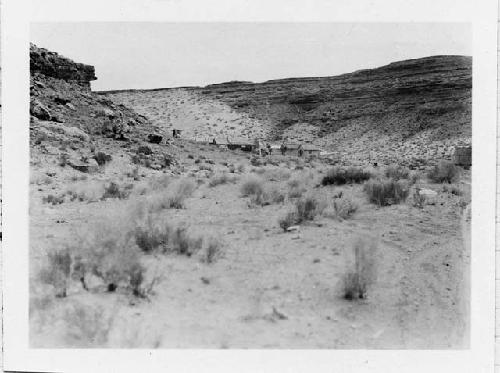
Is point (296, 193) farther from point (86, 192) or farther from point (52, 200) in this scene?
point (52, 200)

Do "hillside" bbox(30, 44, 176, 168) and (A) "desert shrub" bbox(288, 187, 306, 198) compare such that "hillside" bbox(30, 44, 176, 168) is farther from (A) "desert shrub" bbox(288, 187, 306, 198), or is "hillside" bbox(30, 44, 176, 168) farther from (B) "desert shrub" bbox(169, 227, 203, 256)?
(B) "desert shrub" bbox(169, 227, 203, 256)

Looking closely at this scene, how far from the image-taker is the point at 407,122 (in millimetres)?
38438

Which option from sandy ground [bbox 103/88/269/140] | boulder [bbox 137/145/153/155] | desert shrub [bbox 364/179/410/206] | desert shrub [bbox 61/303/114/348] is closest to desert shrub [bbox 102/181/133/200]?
desert shrub [bbox 364/179/410/206]

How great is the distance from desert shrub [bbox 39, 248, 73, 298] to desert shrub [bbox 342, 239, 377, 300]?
2.87m

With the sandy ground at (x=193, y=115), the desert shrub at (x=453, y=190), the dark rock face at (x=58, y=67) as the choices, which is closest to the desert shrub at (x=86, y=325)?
the desert shrub at (x=453, y=190)

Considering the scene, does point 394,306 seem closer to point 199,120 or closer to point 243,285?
point 243,285

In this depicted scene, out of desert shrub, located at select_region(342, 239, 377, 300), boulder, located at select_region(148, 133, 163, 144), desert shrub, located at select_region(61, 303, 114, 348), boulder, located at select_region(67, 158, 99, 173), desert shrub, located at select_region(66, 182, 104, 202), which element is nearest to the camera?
desert shrub, located at select_region(61, 303, 114, 348)

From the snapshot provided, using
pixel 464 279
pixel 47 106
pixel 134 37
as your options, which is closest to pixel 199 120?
pixel 47 106

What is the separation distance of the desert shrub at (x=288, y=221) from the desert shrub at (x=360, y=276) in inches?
62.3

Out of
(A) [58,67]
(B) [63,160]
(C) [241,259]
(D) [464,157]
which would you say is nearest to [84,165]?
(B) [63,160]

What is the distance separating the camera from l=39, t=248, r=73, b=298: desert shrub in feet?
15.5

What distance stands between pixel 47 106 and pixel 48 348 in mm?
16992

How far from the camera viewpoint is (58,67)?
72.1ft
